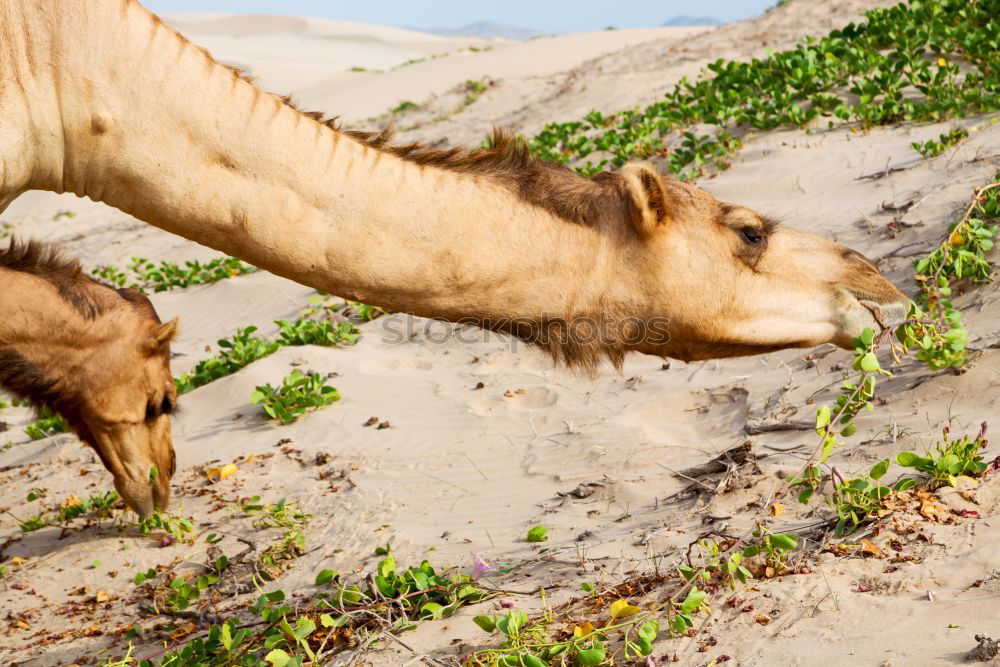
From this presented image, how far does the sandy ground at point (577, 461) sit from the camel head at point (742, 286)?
2.33ft

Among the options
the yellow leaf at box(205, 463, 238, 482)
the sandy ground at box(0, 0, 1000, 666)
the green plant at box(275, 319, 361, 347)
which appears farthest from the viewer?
the green plant at box(275, 319, 361, 347)

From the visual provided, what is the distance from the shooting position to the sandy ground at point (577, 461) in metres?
3.08

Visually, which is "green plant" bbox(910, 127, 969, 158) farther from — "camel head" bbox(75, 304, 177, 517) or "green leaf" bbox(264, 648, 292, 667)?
"green leaf" bbox(264, 648, 292, 667)

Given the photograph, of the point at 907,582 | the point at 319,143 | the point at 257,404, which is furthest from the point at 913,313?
the point at 257,404

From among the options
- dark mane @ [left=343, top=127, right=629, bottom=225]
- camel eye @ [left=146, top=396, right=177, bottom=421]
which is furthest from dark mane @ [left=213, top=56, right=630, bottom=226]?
camel eye @ [left=146, top=396, right=177, bottom=421]

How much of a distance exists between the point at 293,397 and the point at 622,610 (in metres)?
3.79

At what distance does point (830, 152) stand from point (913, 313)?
190 inches

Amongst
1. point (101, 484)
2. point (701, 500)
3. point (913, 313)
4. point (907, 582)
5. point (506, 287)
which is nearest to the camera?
point (907, 582)

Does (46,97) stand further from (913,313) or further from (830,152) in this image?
(830,152)

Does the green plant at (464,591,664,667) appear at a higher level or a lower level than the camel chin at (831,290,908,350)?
lower

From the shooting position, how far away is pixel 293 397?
653cm

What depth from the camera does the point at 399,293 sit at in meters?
3.22

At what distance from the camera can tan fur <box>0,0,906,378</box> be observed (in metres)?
3.19

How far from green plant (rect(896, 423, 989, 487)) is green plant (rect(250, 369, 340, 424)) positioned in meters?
3.96
